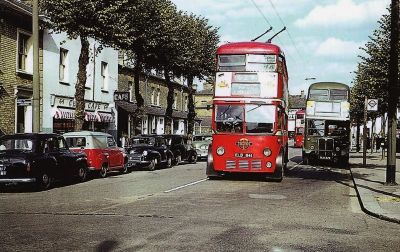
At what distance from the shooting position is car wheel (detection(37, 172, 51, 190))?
14.0m

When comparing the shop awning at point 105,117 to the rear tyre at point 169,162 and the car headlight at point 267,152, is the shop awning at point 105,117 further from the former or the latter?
the car headlight at point 267,152

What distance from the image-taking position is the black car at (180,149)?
26297 millimetres

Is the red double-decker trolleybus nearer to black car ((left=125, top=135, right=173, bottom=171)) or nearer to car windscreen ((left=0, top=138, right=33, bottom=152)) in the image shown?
car windscreen ((left=0, top=138, right=33, bottom=152))

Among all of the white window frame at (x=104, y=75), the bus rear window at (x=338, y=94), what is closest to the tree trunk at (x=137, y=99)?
the white window frame at (x=104, y=75)

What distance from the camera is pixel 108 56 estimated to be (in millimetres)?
34094

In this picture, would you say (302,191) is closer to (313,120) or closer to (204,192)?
(204,192)

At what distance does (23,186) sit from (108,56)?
19.6 metres

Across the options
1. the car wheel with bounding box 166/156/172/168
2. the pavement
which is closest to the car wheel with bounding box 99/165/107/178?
the car wheel with bounding box 166/156/172/168

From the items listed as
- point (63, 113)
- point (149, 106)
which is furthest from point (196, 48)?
point (63, 113)

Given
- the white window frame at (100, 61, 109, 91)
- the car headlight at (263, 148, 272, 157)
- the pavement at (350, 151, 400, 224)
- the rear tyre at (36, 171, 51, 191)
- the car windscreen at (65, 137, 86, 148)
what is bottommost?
the pavement at (350, 151, 400, 224)

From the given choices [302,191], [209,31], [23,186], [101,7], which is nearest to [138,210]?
[302,191]

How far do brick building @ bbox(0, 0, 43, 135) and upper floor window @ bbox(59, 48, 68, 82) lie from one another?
3379mm

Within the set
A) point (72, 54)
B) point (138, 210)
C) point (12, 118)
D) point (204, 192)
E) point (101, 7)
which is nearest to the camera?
point (138, 210)

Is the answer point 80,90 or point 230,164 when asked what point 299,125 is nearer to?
point 80,90
